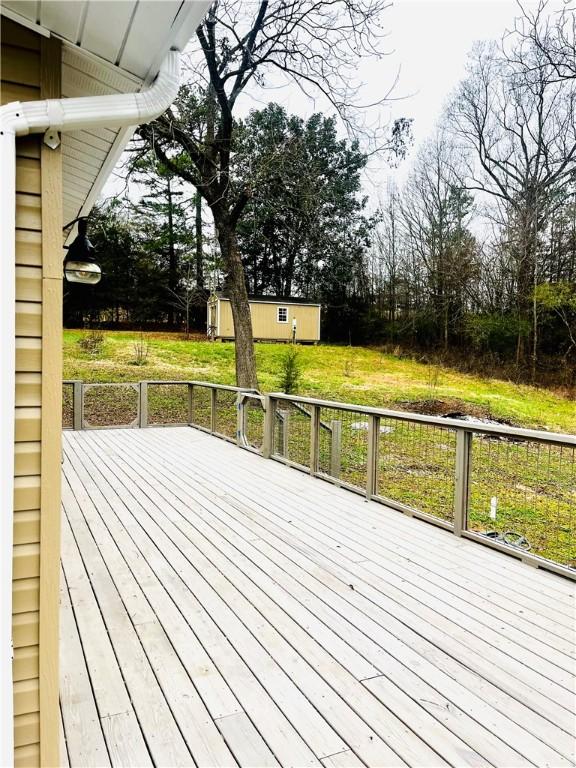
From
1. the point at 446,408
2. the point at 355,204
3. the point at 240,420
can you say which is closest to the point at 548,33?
the point at 446,408

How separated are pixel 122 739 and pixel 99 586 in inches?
49.1

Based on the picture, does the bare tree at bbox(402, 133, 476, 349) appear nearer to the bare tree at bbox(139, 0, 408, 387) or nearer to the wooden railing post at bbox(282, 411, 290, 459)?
the bare tree at bbox(139, 0, 408, 387)

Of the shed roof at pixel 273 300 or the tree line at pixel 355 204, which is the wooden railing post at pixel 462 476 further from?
the shed roof at pixel 273 300

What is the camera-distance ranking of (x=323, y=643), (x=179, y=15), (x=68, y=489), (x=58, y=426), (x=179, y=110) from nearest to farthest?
1. (x=179, y=15)
2. (x=58, y=426)
3. (x=323, y=643)
4. (x=68, y=489)
5. (x=179, y=110)

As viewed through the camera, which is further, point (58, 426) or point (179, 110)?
point (179, 110)

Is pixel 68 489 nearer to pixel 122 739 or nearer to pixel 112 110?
pixel 122 739

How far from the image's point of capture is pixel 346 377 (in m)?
15.6

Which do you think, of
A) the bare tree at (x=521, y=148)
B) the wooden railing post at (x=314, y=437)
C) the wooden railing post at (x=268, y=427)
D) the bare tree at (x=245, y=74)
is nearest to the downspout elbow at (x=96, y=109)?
the wooden railing post at (x=314, y=437)

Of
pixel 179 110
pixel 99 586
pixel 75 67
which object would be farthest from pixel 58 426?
pixel 179 110

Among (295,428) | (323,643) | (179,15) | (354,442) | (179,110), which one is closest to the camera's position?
(179,15)

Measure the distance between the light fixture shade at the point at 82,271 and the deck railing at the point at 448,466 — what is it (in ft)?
7.98

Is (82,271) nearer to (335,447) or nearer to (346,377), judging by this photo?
(335,447)

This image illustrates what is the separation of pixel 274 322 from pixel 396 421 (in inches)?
696

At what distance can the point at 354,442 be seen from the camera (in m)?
5.27
